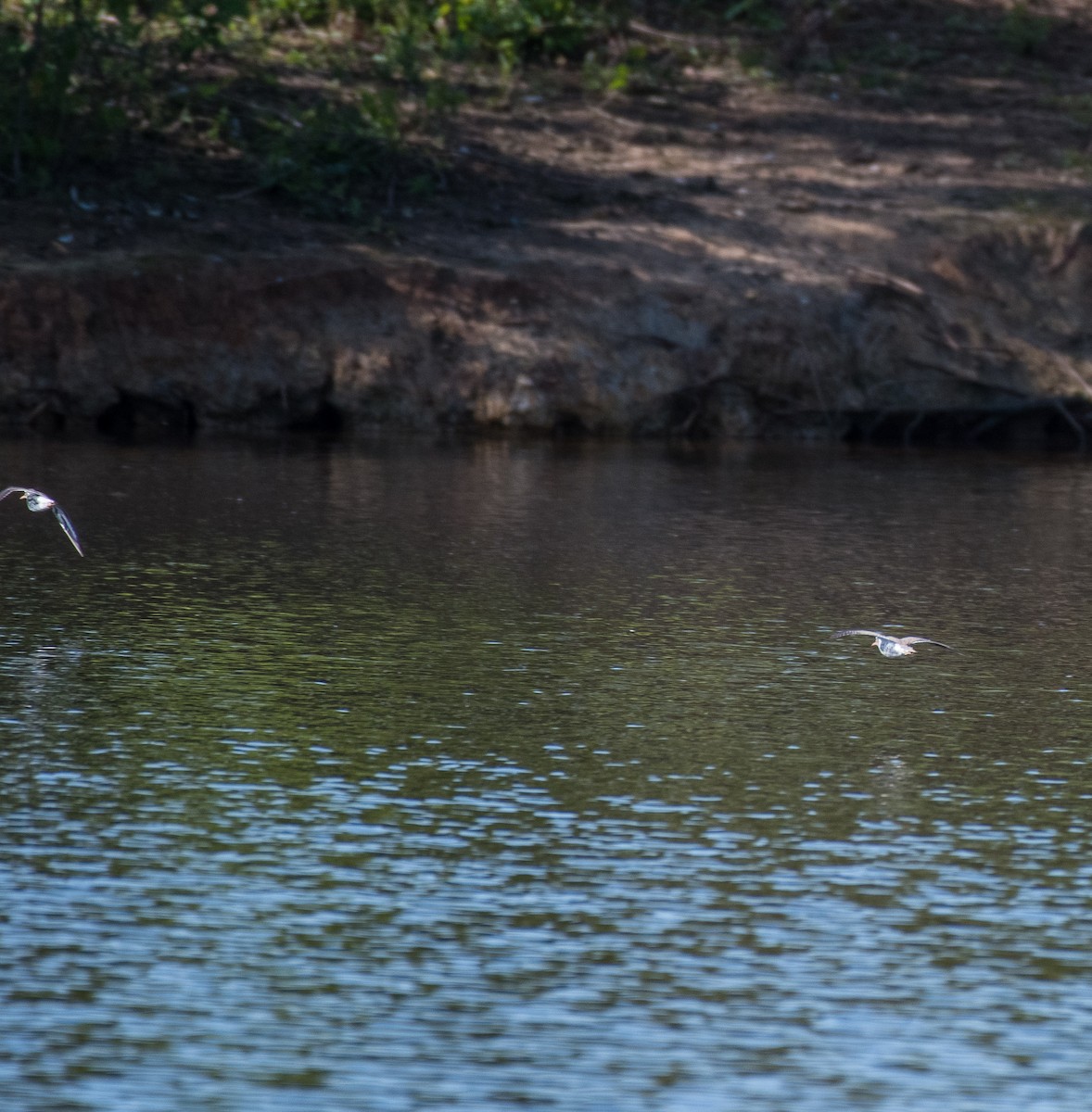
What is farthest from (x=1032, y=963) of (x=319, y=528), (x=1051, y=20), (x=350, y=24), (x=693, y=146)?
(x=1051, y=20)

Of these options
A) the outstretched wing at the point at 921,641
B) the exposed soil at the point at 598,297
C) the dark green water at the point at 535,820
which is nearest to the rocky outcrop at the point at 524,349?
the exposed soil at the point at 598,297

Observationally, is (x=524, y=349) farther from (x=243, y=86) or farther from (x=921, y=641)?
(x=921, y=641)

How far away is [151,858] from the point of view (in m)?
7.97

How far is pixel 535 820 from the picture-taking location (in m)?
8.52

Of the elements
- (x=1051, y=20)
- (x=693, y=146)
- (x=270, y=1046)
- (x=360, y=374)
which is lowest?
(x=270, y=1046)

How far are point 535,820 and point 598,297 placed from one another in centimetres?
1444

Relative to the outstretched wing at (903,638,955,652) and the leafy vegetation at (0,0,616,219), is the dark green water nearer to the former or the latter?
the outstretched wing at (903,638,955,652)

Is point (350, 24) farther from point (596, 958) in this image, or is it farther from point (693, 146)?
point (596, 958)

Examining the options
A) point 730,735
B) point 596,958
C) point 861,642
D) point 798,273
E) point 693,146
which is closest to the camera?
point 596,958

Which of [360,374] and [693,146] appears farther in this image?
[693,146]

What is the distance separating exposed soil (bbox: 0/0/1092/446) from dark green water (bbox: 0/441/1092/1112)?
19.6 feet

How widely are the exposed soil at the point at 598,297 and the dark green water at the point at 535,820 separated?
5961 mm

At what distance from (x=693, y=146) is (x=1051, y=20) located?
297 inches

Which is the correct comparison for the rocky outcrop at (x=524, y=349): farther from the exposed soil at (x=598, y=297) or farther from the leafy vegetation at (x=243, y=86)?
the leafy vegetation at (x=243, y=86)
